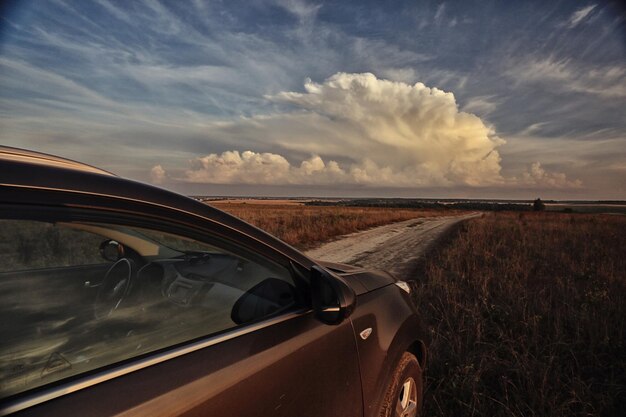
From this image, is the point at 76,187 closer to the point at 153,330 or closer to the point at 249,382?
the point at 153,330

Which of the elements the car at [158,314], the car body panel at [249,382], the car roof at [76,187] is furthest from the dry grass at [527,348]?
the car roof at [76,187]

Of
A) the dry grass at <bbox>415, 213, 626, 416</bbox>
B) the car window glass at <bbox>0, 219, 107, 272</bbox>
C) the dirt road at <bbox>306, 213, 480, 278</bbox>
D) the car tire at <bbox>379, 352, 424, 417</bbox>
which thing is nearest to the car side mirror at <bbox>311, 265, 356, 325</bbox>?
the car tire at <bbox>379, 352, 424, 417</bbox>

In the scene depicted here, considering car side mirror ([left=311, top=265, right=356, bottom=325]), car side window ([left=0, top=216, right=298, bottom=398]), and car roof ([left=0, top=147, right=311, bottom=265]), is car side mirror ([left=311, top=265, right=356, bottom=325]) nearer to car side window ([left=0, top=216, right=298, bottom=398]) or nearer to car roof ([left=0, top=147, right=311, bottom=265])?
car side window ([left=0, top=216, right=298, bottom=398])

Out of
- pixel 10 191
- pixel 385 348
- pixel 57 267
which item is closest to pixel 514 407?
pixel 385 348

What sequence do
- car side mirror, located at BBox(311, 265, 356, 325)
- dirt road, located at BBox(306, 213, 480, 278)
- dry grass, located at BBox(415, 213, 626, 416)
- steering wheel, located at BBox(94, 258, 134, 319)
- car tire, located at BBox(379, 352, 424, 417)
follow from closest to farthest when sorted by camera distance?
steering wheel, located at BBox(94, 258, 134, 319), car side mirror, located at BBox(311, 265, 356, 325), car tire, located at BBox(379, 352, 424, 417), dry grass, located at BBox(415, 213, 626, 416), dirt road, located at BBox(306, 213, 480, 278)

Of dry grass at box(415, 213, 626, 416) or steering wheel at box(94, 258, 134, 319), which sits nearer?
steering wheel at box(94, 258, 134, 319)

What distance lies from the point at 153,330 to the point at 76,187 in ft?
1.85

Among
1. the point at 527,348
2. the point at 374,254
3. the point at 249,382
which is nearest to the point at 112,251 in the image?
the point at 249,382

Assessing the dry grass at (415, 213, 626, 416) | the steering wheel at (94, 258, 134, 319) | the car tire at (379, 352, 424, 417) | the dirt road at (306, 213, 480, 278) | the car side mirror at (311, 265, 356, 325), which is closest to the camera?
the steering wheel at (94, 258, 134, 319)

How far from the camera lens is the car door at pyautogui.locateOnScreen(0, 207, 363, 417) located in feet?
3.06

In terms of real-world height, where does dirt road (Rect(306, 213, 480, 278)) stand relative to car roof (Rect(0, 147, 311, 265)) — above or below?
below

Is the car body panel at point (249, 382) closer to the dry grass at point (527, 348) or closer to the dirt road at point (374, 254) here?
the dry grass at point (527, 348)

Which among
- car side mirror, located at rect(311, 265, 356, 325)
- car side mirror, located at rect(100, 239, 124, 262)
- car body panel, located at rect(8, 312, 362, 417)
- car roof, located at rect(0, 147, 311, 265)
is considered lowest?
car body panel, located at rect(8, 312, 362, 417)

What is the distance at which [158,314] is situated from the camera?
1308 millimetres
